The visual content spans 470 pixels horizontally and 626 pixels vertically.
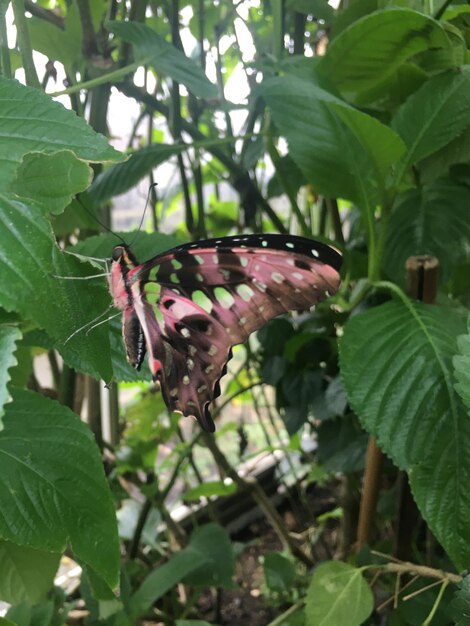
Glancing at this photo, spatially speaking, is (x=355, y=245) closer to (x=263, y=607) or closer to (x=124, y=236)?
(x=124, y=236)

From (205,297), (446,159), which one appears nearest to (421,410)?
(205,297)

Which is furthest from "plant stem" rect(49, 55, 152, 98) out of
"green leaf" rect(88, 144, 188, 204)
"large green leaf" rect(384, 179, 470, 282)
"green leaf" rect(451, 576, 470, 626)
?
"green leaf" rect(451, 576, 470, 626)

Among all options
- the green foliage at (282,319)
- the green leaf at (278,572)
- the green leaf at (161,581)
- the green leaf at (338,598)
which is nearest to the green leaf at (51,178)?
the green foliage at (282,319)

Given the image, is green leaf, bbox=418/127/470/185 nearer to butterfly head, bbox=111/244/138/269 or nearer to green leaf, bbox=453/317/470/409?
green leaf, bbox=453/317/470/409

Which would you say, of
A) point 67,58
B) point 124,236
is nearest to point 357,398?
point 124,236

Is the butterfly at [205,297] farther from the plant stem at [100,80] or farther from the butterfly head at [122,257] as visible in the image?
the plant stem at [100,80]

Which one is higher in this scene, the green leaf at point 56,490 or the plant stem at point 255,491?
the green leaf at point 56,490

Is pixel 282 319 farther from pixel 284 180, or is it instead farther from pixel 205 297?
pixel 205 297
